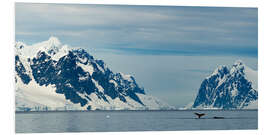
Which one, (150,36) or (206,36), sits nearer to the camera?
(206,36)

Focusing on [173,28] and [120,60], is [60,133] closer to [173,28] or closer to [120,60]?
[173,28]

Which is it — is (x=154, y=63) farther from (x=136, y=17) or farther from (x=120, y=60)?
(x=136, y=17)

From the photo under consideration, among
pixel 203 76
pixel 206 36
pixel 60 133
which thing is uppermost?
pixel 206 36
